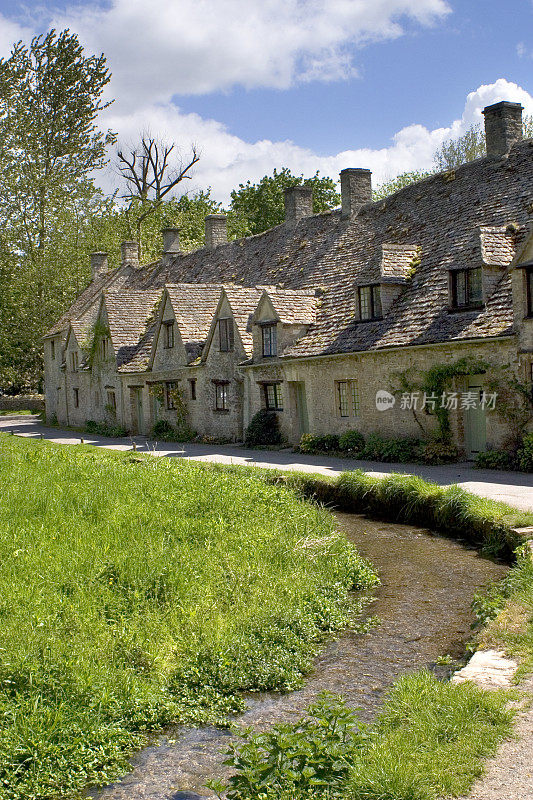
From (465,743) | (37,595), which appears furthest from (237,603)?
(465,743)

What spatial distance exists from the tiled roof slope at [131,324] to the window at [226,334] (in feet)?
23.7

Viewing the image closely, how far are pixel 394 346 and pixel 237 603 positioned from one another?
13.8 meters

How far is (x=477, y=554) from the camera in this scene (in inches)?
530

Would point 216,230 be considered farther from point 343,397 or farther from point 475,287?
point 475,287

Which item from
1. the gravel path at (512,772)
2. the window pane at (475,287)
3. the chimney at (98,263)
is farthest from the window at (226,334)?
the chimney at (98,263)

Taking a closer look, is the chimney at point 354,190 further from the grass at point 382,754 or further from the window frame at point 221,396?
the grass at point 382,754

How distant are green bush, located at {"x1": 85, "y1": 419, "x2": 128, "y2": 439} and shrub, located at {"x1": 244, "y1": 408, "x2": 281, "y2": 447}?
1094 centimetres

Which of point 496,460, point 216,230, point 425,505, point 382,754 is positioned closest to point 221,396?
point 496,460

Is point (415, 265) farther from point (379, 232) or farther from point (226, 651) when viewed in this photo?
point (226, 651)

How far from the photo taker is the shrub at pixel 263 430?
94.3 feet

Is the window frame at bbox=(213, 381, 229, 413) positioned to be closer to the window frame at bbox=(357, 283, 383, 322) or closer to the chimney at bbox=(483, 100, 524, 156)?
the window frame at bbox=(357, 283, 383, 322)

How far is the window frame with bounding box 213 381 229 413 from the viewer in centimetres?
3162

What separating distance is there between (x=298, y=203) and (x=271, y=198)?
26466mm

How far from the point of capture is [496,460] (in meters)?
20.2
